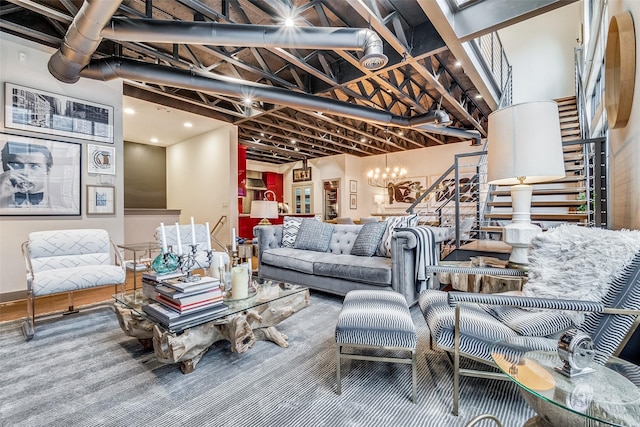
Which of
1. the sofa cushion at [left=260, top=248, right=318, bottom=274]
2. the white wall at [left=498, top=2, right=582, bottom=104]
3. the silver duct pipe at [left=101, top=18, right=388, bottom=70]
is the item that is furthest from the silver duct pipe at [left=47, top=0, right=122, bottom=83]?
the white wall at [left=498, top=2, right=582, bottom=104]

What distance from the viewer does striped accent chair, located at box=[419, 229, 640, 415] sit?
105cm

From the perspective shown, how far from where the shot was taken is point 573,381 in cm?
86

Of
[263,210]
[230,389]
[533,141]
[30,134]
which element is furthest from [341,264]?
[30,134]

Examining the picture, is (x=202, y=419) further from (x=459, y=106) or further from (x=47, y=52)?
(x=459, y=106)

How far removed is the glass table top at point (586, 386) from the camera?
754 mm

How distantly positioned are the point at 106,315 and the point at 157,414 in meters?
1.87

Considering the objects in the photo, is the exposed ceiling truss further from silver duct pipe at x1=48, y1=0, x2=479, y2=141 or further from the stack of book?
the stack of book

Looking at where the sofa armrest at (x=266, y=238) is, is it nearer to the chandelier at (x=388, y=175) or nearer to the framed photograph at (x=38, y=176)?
the framed photograph at (x=38, y=176)

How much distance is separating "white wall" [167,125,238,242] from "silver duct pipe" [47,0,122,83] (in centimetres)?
294

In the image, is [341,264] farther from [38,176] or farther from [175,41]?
[38,176]

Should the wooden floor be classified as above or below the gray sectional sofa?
below

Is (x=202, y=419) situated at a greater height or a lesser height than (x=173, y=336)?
lesser

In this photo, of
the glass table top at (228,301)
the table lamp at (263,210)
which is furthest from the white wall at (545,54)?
the glass table top at (228,301)

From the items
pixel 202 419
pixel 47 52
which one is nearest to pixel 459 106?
pixel 202 419
